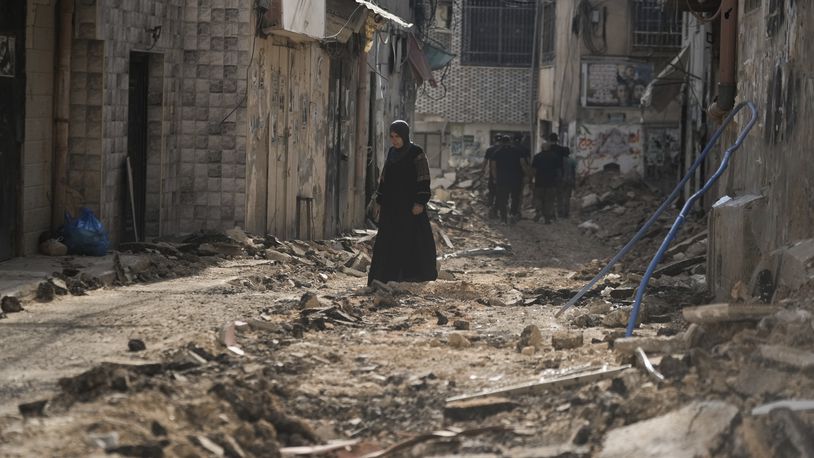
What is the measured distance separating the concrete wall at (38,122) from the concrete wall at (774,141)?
18.8 feet

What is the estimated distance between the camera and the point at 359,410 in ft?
21.4

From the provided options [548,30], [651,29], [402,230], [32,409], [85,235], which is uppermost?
[548,30]

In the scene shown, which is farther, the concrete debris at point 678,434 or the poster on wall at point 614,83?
the poster on wall at point 614,83

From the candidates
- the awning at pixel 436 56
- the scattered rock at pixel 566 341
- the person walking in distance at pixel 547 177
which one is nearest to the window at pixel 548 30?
the awning at pixel 436 56

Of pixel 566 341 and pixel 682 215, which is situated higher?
pixel 682 215

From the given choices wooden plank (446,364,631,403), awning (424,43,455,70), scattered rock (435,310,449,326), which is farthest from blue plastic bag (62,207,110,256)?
awning (424,43,455,70)

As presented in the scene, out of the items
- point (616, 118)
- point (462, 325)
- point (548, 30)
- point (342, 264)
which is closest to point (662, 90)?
point (616, 118)

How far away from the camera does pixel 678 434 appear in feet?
17.4

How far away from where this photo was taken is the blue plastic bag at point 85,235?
11742 millimetres

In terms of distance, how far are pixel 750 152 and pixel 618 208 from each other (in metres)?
16.2

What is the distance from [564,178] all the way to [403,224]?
13.5 m

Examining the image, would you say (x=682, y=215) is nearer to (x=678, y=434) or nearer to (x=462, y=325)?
(x=462, y=325)

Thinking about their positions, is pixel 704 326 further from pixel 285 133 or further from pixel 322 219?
pixel 322 219

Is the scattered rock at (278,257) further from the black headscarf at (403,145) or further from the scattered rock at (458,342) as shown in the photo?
the scattered rock at (458,342)
